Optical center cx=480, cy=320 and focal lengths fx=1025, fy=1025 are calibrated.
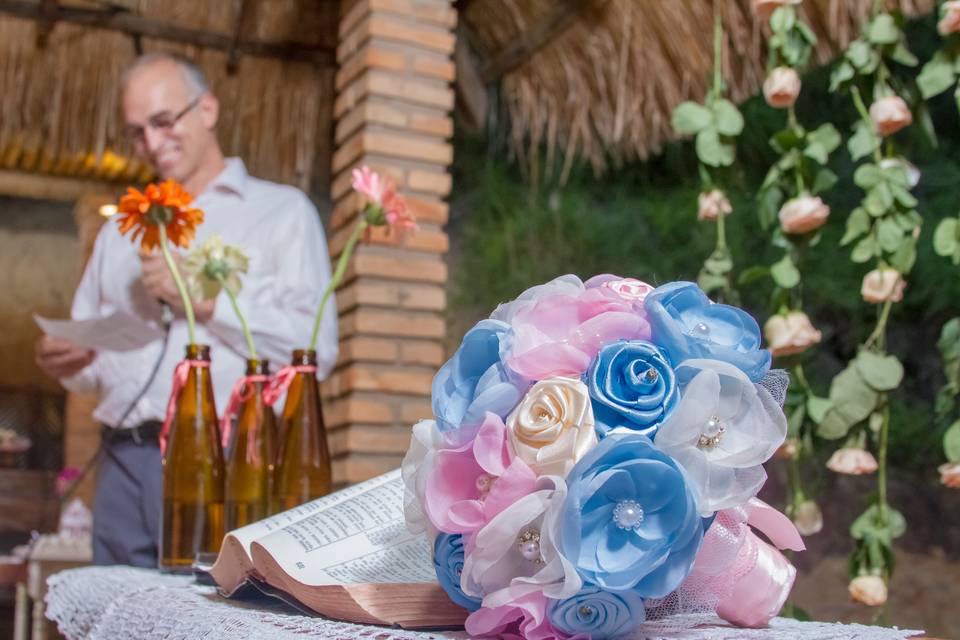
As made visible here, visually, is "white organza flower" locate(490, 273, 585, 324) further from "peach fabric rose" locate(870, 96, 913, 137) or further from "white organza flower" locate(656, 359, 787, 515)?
"peach fabric rose" locate(870, 96, 913, 137)

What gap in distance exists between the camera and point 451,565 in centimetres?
55

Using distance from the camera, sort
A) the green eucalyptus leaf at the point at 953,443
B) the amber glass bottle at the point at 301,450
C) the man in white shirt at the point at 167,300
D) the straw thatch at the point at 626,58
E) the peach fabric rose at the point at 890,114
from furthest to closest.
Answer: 1. the straw thatch at the point at 626,58
2. the man in white shirt at the point at 167,300
3. the peach fabric rose at the point at 890,114
4. the green eucalyptus leaf at the point at 953,443
5. the amber glass bottle at the point at 301,450

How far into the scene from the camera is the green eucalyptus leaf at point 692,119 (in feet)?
4.80

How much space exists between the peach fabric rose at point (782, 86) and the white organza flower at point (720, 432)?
93cm

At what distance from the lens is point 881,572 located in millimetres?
1311

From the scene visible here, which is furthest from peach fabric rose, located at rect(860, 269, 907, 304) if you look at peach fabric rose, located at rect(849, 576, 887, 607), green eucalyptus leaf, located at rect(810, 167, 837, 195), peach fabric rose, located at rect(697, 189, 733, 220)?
peach fabric rose, located at rect(849, 576, 887, 607)

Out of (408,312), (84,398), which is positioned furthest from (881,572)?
(84,398)

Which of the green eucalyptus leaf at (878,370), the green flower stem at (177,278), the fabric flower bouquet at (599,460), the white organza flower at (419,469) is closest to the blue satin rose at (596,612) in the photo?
the fabric flower bouquet at (599,460)

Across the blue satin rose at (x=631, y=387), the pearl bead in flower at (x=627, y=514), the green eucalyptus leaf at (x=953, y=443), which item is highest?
the blue satin rose at (x=631, y=387)

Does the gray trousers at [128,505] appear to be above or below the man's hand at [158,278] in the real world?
below

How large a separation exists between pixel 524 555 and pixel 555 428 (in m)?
0.06

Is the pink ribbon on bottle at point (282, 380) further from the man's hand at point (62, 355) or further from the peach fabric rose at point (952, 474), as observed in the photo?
the peach fabric rose at point (952, 474)

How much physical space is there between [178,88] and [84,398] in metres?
2.78

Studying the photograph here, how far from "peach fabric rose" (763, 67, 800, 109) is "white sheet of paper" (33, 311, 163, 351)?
886 mm
